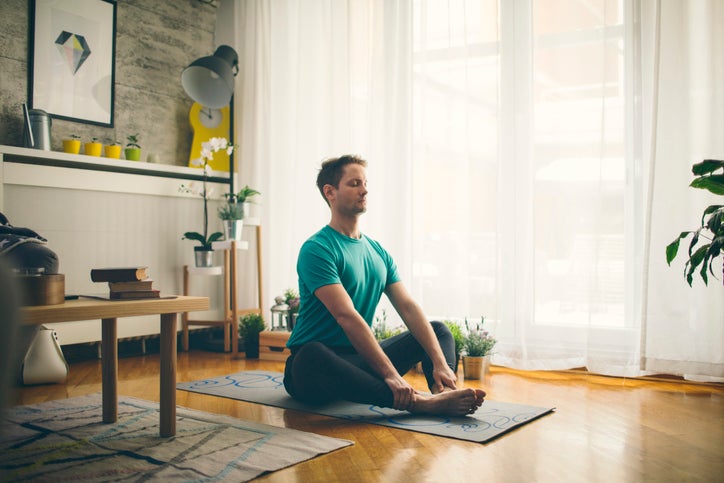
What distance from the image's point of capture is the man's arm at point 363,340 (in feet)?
7.23

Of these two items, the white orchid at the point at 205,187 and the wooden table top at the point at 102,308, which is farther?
the white orchid at the point at 205,187

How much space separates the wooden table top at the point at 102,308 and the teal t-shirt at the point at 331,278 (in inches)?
18.5

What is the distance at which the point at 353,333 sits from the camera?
7.41 feet

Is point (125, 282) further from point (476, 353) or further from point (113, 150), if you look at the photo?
point (113, 150)

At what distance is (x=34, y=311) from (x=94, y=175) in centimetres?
232

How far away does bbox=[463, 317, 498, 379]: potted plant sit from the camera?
3166mm

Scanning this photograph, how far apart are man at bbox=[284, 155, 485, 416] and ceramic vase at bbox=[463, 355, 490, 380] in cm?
62

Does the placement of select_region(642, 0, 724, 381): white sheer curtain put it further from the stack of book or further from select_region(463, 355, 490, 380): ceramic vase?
the stack of book

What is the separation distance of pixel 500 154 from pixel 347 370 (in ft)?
5.83

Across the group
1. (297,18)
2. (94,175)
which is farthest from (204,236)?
(297,18)

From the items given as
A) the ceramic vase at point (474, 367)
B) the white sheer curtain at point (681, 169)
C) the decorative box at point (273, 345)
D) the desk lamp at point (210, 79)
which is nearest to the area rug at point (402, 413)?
the ceramic vase at point (474, 367)

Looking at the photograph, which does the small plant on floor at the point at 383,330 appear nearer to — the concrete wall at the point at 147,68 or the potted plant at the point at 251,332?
the potted plant at the point at 251,332

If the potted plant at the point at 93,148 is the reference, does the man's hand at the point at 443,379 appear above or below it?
below

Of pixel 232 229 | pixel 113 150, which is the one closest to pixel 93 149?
pixel 113 150
